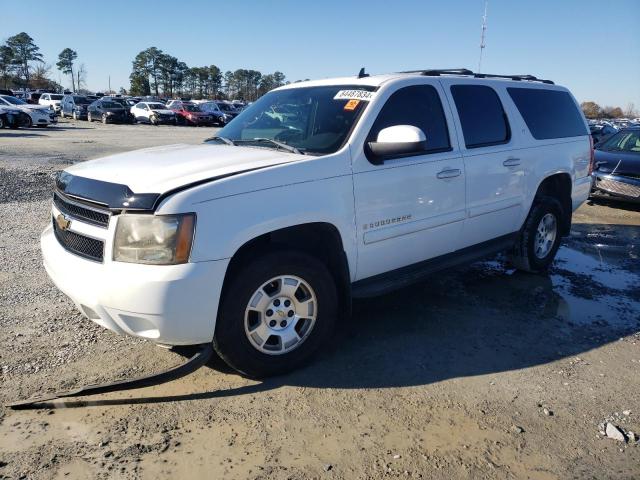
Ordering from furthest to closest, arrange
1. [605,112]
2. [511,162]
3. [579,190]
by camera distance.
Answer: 1. [605,112]
2. [579,190]
3. [511,162]

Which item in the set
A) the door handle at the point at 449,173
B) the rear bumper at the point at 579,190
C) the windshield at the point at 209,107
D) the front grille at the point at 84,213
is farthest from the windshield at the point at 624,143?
the windshield at the point at 209,107

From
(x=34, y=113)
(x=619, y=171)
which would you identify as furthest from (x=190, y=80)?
(x=619, y=171)

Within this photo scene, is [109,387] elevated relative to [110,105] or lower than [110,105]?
lower

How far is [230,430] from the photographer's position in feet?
9.29

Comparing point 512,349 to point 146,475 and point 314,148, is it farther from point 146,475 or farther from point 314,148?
point 146,475

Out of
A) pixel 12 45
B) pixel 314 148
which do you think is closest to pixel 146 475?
pixel 314 148

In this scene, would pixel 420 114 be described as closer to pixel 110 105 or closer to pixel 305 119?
pixel 305 119

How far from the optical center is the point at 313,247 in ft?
11.6

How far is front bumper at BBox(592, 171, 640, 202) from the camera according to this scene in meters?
9.24

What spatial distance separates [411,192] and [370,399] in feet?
5.09

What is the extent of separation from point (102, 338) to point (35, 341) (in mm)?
464

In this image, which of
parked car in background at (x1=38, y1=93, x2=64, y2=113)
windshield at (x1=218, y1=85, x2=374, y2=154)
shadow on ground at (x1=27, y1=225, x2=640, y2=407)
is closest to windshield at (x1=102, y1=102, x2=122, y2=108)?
parked car in background at (x1=38, y1=93, x2=64, y2=113)

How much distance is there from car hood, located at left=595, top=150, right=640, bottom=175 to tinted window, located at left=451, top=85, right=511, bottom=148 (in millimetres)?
6116

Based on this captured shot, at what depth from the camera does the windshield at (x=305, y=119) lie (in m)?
3.60
